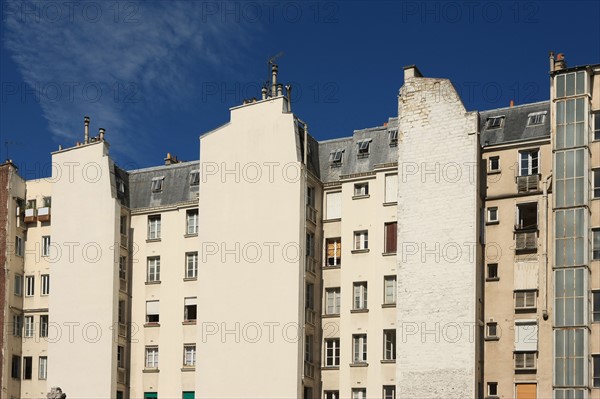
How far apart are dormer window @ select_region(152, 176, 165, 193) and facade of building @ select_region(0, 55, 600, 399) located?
154mm

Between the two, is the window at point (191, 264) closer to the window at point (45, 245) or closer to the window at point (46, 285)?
the window at point (46, 285)

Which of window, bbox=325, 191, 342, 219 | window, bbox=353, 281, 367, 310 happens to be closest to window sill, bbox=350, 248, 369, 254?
window, bbox=353, 281, 367, 310

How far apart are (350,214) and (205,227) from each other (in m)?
8.31

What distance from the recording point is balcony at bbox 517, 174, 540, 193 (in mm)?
55500

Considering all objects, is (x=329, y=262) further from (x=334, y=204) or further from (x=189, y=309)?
(x=189, y=309)

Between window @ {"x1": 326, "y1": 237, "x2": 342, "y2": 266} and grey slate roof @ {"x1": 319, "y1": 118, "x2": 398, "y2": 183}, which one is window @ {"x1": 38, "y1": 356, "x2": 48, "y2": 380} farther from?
grey slate roof @ {"x1": 319, "y1": 118, "x2": 398, "y2": 183}

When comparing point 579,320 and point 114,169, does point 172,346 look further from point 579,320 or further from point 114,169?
point 579,320

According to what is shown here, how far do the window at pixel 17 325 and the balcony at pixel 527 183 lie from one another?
106 feet

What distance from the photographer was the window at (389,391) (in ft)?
185

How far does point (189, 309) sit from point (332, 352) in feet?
30.2

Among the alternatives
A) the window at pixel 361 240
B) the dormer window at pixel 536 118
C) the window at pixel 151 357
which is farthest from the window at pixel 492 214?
the window at pixel 151 357

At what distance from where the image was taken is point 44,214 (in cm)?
6862

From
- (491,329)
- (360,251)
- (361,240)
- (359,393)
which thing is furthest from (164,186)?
(491,329)

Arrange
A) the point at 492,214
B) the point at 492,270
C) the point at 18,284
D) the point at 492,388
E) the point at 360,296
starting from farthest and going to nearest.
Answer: the point at 18,284 < the point at 360,296 < the point at 492,214 < the point at 492,270 < the point at 492,388
